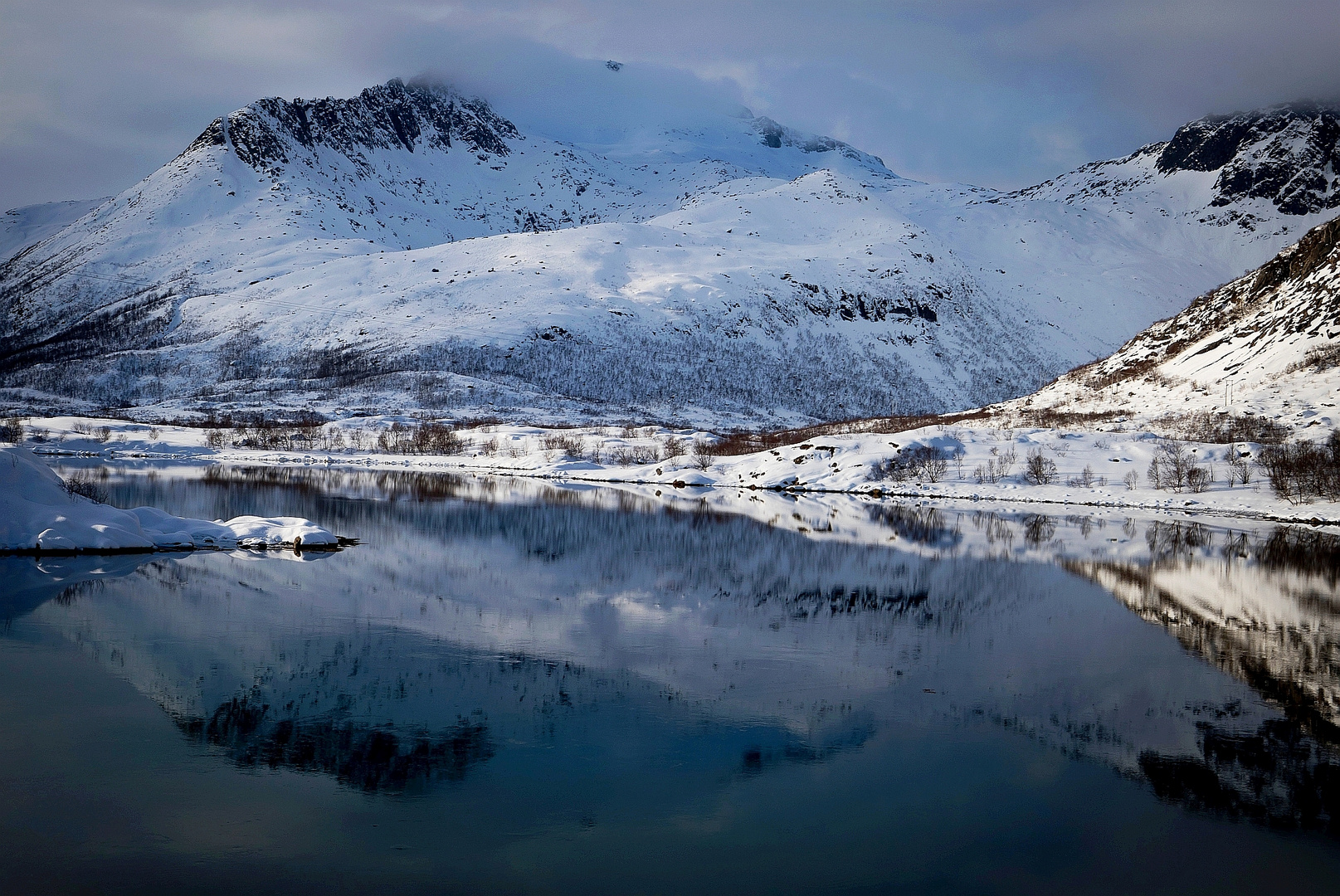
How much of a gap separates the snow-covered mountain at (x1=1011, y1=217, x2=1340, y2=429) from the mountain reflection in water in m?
41.0

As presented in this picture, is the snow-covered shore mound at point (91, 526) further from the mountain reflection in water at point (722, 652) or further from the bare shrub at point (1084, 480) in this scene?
the bare shrub at point (1084, 480)

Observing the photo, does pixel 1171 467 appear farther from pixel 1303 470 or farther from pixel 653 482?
pixel 653 482

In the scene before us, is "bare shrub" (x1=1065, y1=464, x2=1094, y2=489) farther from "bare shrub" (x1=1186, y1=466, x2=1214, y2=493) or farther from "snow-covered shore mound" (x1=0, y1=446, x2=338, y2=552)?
"snow-covered shore mound" (x1=0, y1=446, x2=338, y2=552)

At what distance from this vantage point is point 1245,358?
77.2 meters

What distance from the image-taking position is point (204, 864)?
869cm

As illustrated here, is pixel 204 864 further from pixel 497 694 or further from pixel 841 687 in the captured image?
pixel 841 687

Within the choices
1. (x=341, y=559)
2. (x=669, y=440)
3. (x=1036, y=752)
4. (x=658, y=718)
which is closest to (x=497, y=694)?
(x=658, y=718)

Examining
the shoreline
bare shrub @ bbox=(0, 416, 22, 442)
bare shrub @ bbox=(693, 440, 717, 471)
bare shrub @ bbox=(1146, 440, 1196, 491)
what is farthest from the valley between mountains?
bare shrub @ bbox=(0, 416, 22, 442)

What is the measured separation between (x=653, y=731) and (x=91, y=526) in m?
20.5

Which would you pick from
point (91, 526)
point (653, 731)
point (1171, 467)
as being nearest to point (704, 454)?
point (1171, 467)

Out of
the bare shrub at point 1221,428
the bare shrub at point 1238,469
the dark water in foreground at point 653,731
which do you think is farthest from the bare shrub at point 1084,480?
the dark water in foreground at point 653,731

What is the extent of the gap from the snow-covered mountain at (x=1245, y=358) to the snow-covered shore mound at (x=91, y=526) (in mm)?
58141

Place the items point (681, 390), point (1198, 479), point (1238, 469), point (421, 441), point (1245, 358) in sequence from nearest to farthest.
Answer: point (1198, 479) → point (1238, 469) → point (1245, 358) → point (421, 441) → point (681, 390)

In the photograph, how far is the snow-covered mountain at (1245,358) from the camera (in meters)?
66.5
